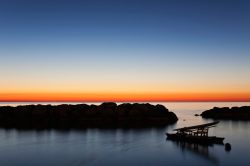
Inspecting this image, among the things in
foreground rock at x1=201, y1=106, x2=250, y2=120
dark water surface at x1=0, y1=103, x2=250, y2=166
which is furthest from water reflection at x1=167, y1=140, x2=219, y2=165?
foreground rock at x1=201, y1=106, x2=250, y2=120

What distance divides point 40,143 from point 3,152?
12110mm

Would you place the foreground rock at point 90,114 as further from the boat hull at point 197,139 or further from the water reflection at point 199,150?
the water reflection at point 199,150

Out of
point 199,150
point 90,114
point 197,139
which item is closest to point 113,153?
point 199,150

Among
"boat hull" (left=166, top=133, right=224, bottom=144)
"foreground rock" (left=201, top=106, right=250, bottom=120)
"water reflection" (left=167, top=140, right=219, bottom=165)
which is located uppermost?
"foreground rock" (left=201, top=106, right=250, bottom=120)

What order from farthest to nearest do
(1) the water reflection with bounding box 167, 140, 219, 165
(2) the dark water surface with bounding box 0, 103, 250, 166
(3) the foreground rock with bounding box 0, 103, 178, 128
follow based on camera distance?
1. (3) the foreground rock with bounding box 0, 103, 178, 128
2. (1) the water reflection with bounding box 167, 140, 219, 165
3. (2) the dark water surface with bounding box 0, 103, 250, 166

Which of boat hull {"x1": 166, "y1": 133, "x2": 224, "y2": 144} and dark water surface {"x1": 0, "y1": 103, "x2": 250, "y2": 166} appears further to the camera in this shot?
boat hull {"x1": 166, "y1": 133, "x2": 224, "y2": 144}

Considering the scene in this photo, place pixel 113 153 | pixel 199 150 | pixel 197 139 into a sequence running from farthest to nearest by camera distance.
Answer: pixel 197 139 < pixel 199 150 < pixel 113 153

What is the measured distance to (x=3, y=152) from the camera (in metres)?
50.7

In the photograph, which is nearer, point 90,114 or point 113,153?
point 113,153

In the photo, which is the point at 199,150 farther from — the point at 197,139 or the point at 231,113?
the point at 231,113

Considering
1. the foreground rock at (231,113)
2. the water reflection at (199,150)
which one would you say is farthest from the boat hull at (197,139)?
the foreground rock at (231,113)

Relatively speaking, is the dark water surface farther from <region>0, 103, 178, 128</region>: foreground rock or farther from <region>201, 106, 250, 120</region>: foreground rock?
<region>201, 106, 250, 120</region>: foreground rock

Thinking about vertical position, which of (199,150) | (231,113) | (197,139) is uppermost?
(231,113)

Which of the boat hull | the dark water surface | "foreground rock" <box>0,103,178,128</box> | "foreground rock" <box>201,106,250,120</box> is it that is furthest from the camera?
"foreground rock" <box>201,106,250,120</box>
